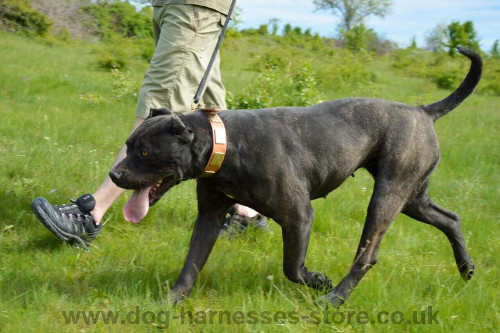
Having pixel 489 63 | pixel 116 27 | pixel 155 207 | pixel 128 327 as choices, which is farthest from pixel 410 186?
pixel 116 27

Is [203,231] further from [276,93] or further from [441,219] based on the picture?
[276,93]

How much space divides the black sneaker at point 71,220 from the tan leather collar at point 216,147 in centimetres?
132

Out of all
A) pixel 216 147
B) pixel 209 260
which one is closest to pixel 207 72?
pixel 216 147

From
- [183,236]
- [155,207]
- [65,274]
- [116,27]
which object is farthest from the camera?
[116,27]

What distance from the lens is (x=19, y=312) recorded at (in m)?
2.94

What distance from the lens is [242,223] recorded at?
14.6 ft

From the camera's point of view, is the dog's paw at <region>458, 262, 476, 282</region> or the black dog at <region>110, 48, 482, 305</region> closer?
the black dog at <region>110, 48, 482, 305</region>

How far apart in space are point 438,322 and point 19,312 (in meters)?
2.32

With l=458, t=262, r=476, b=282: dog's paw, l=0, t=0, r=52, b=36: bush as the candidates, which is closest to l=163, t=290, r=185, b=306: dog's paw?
l=458, t=262, r=476, b=282: dog's paw

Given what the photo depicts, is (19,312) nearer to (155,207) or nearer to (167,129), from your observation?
(167,129)

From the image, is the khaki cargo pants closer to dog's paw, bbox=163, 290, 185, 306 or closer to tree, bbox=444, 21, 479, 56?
dog's paw, bbox=163, 290, 185, 306

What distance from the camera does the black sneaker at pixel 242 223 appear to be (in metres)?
4.38

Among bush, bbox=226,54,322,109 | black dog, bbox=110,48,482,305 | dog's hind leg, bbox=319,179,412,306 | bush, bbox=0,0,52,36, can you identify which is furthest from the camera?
bush, bbox=0,0,52,36

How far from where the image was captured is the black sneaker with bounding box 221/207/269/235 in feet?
14.4
